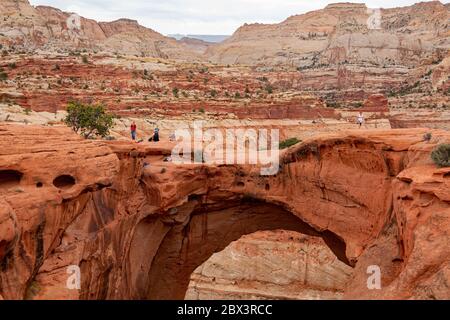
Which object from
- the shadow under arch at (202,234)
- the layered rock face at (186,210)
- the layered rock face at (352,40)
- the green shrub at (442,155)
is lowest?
the shadow under arch at (202,234)

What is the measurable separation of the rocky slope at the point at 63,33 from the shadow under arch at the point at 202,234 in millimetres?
65349

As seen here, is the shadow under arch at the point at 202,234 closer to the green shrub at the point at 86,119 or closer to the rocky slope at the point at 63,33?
the green shrub at the point at 86,119

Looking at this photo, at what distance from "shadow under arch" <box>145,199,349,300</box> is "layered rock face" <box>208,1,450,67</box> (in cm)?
9050

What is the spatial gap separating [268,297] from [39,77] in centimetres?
3603

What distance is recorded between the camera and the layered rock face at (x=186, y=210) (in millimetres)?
9852

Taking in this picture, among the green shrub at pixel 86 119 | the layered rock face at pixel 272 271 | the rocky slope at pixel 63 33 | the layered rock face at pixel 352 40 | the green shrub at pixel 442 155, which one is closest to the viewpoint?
the green shrub at pixel 442 155

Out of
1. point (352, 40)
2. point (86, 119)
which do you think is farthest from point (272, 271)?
point (352, 40)

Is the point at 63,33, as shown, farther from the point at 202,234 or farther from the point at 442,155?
the point at 442,155

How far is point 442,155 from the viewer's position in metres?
11.1

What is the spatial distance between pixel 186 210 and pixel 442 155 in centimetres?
895

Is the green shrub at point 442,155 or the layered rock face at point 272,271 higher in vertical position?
the green shrub at point 442,155

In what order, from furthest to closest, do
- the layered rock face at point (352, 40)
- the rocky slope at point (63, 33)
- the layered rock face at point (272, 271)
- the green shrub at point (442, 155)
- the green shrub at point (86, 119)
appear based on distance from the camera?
the layered rock face at point (352, 40) < the rocky slope at point (63, 33) < the layered rock face at point (272, 271) < the green shrub at point (86, 119) < the green shrub at point (442, 155)

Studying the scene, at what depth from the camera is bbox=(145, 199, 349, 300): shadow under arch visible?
18031mm

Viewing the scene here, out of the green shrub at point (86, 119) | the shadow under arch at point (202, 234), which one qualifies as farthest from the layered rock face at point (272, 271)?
the shadow under arch at point (202, 234)
